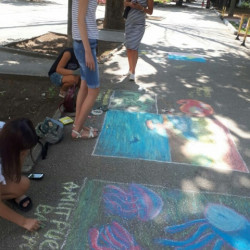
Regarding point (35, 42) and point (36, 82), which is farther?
point (35, 42)

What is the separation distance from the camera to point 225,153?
3.24 m

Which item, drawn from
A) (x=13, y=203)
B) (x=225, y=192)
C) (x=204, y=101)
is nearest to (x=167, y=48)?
(x=204, y=101)

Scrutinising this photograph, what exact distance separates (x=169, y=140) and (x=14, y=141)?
1.99m

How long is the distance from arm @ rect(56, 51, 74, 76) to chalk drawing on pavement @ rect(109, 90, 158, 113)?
0.78 m

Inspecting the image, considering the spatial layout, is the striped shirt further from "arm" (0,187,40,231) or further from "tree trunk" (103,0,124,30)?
"tree trunk" (103,0,124,30)

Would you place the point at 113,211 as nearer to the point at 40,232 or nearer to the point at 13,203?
the point at 40,232

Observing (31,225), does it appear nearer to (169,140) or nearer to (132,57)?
(169,140)

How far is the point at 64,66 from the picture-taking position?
13.0 feet

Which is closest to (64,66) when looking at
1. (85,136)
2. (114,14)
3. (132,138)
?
(85,136)

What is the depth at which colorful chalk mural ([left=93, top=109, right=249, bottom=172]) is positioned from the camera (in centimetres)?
306

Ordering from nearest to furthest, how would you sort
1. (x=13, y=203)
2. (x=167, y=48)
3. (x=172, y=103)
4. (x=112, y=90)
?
(x=13, y=203)
(x=172, y=103)
(x=112, y=90)
(x=167, y=48)

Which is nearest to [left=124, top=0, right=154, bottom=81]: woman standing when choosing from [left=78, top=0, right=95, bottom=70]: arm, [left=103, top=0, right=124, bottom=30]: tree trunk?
[left=78, top=0, right=95, bottom=70]: arm

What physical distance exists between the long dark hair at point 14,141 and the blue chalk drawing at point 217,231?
1.14 metres

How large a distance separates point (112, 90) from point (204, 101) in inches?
59.5
